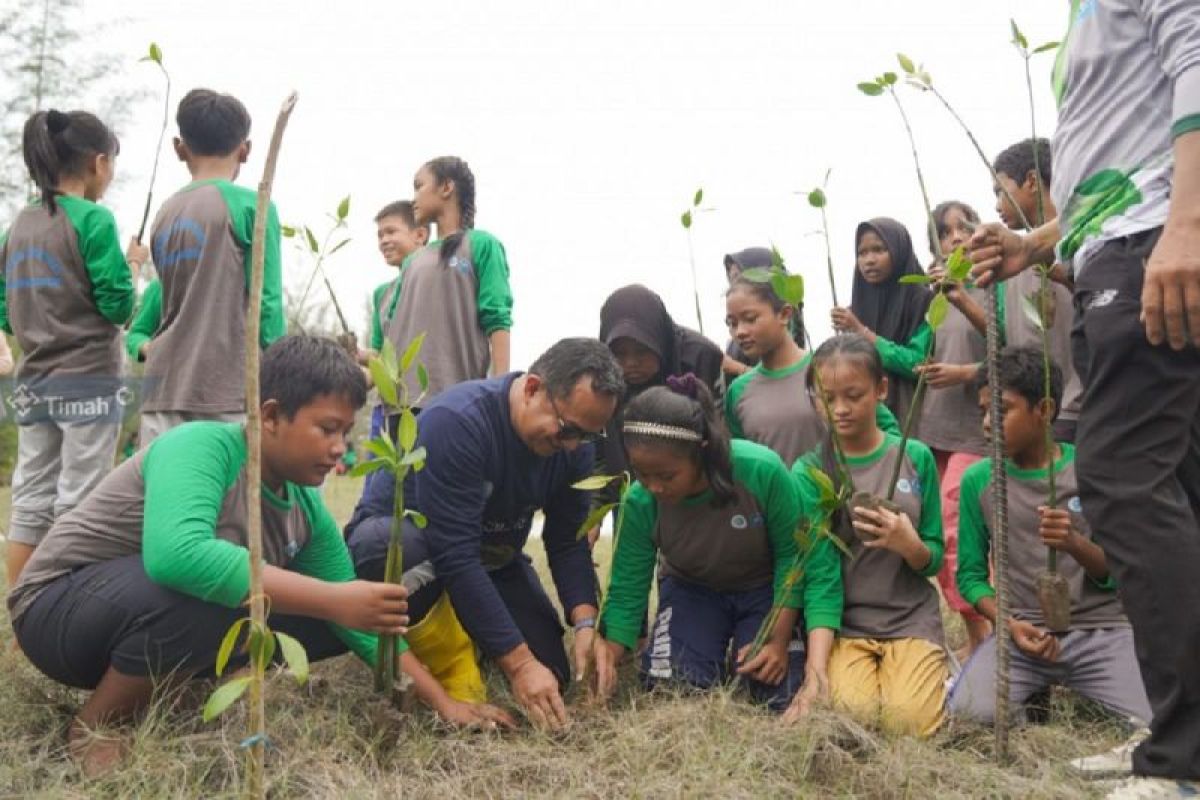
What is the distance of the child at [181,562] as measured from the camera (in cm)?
218

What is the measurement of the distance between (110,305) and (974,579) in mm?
2814

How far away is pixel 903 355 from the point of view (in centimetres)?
381

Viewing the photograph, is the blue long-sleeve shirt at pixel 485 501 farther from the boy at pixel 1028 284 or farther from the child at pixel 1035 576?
the boy at pixel 1028 284

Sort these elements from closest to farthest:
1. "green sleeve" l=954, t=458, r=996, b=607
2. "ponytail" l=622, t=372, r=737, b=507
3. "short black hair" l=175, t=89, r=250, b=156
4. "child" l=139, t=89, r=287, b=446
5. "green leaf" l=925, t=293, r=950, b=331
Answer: "green leaf" l=925, t=293, r=950, b=331 → "ponytail" l=622, t=372, r=737, b=507 → "green sleeve" l=954, t=458, r=996, b=607 → "child" l=139, t=89, r=287, b=446 → "short black hair" l=175, t=89, r=250, b=156

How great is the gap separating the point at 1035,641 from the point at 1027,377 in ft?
2.28

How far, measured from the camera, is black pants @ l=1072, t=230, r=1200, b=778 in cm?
182

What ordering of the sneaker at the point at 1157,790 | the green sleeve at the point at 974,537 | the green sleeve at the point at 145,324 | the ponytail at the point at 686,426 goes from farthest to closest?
the green sleeve at the point at 145,324 < the green sleeve at the point at 974,537 < the ponytail at the point at 686,426 < the sneaker at the point at 1157,790

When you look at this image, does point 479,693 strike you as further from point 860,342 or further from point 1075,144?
point 1075,144

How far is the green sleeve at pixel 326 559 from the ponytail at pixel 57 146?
171 cm

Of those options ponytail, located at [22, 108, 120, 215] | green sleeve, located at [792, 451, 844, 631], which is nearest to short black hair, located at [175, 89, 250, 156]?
ponytail, located at [22, 108, 120, 215]

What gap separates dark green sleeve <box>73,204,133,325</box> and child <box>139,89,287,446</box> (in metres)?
0.21

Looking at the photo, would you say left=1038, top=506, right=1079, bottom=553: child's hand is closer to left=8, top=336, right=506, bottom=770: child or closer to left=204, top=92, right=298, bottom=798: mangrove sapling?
left=8, top=336, right=506, bottom=770: child

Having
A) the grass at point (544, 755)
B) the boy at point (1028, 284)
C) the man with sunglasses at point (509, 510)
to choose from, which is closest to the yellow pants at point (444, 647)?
the man with sunglasses at point (509, 510)

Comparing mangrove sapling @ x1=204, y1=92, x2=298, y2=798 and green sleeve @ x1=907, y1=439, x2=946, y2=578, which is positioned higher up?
mangrove sapling @ x1=204, y1=92, x2=298, y2=798
